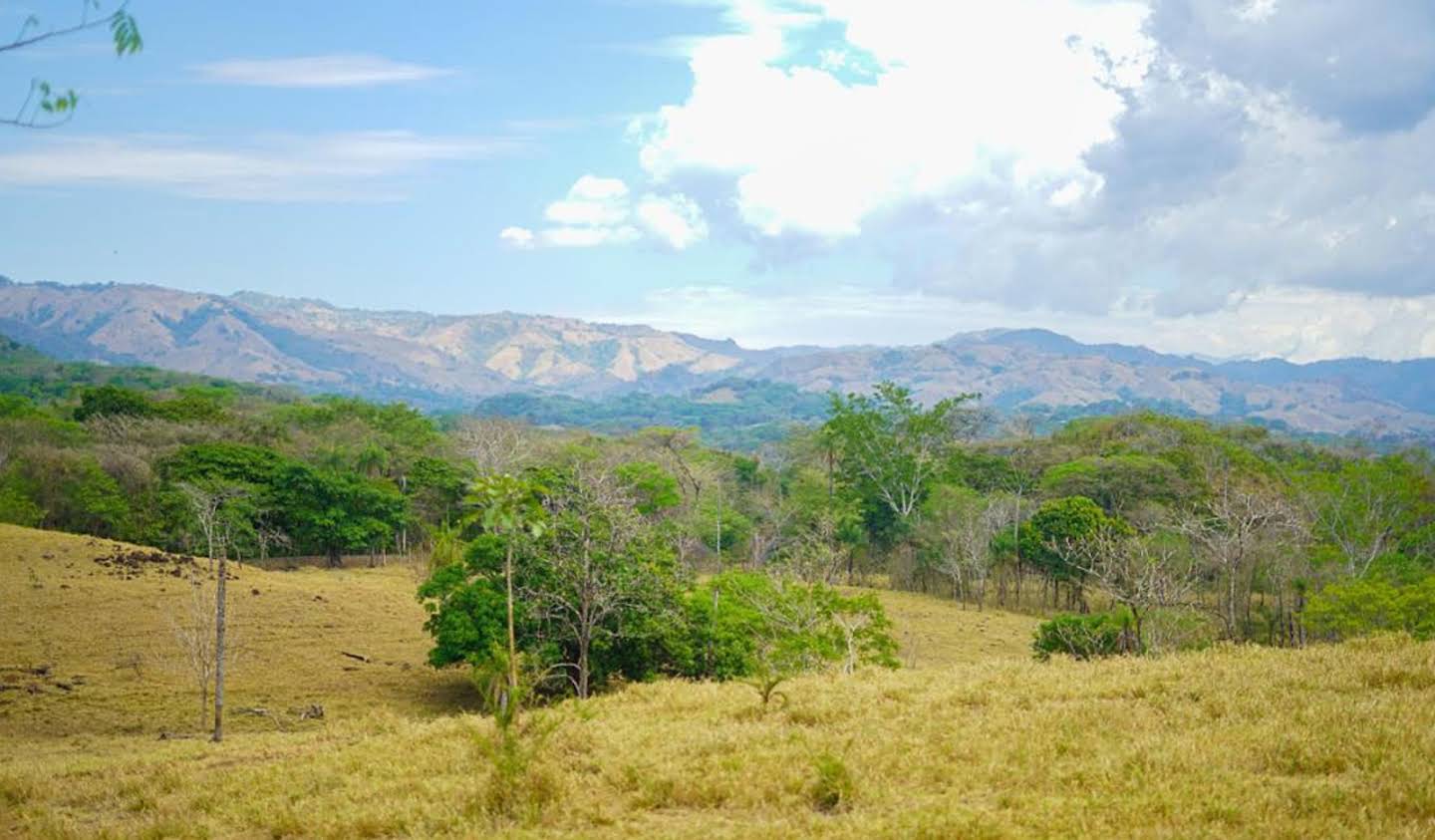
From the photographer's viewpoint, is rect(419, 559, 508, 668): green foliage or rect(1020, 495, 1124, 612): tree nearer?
rect(419, 559, 508, 668): green foliage

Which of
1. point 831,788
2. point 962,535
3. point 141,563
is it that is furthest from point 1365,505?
point 141,563

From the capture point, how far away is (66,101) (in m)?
5.11

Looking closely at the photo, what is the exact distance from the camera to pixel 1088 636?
100 ft

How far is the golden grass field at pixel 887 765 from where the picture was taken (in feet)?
25.5

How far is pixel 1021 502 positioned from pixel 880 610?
34.8 meters

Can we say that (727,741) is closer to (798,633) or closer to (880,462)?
(798,633)

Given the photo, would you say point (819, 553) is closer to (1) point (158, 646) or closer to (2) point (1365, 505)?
(1) point (158, 646)

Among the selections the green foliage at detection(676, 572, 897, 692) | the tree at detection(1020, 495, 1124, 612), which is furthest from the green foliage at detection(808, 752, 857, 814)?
the tree at detection(1020, 495, 1124, 612)

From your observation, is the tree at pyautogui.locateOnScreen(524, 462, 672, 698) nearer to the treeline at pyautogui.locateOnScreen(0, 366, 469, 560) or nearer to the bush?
the bush

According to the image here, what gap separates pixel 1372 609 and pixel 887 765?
2793 centimetres

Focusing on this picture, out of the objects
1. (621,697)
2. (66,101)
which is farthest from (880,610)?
(66,101)

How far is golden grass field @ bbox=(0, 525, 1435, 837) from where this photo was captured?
777 centimetres

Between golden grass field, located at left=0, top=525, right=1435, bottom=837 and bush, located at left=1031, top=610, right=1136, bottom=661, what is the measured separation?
16254mm

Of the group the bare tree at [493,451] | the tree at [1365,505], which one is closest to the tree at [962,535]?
the tree at [1365,505]
